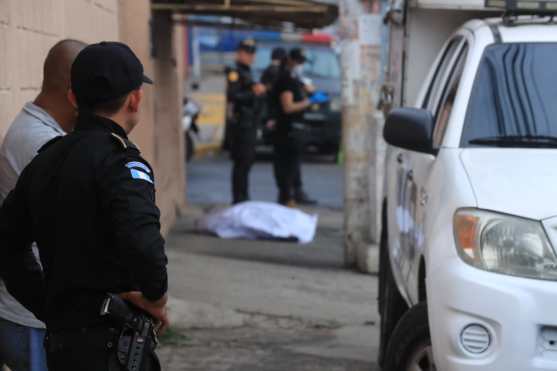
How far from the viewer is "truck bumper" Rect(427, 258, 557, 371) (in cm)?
432

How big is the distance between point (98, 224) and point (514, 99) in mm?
2603

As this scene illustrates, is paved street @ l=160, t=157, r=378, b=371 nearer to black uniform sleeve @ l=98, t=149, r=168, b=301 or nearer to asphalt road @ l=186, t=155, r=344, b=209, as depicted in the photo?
asphalt road @ l=186, t=155, r=344, b=209

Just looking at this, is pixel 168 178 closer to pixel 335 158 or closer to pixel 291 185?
pixel 291 185

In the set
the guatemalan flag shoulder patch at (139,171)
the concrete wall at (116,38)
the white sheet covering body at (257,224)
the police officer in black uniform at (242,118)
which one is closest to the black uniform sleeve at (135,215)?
the guatemalan flag shoulder patch at (139,171)

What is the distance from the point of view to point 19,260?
12.4 ft

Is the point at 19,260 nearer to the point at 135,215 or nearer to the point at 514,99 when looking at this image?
the point at 135,215

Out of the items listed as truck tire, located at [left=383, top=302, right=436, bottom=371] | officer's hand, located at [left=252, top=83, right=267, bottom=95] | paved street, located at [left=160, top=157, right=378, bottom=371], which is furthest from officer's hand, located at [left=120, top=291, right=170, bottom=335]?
officer's hand, located at [left=252, top=83, right=267, bottom=95]

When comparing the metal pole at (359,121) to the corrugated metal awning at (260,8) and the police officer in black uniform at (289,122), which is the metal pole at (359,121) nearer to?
the corrugated metal awning at (260,8)

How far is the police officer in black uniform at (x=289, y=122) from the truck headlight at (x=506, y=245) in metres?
9.67

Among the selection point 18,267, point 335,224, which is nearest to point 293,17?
point 335,224

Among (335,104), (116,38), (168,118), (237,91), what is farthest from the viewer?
(335,104)

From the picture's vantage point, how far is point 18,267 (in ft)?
12.4

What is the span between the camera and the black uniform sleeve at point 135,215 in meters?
3.30

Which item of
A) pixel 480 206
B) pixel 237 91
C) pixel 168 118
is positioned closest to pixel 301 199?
pixel 237 91
